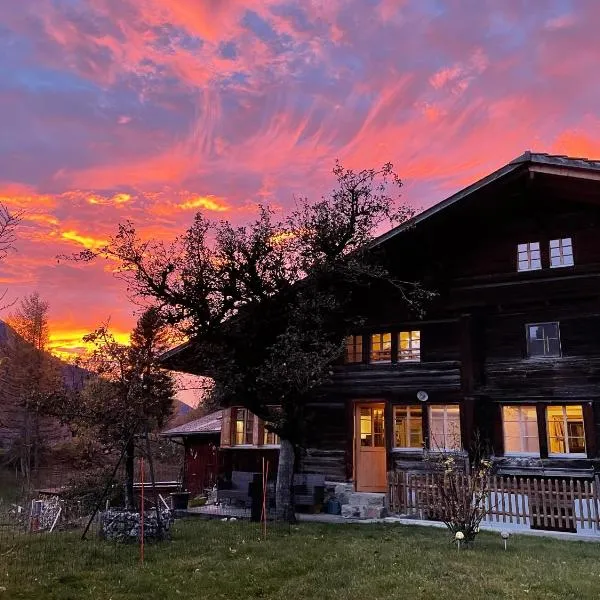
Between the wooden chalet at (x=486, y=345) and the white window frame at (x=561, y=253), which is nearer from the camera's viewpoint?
the wooden chalet at (x=486, y=345)

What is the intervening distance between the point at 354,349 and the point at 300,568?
38.4 feet

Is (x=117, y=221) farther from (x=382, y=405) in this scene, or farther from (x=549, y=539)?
(x=549, y=539)

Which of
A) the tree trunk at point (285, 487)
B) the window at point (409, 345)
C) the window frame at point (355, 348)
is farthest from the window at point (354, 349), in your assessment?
the tree trunk at point (285, 487)

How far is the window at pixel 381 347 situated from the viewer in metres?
19.9

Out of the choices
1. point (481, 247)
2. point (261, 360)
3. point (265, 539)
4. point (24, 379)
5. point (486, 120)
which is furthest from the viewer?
point (24, 379)

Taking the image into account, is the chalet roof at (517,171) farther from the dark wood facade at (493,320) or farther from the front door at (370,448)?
the front door at (370,448)

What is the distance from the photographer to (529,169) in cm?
1720

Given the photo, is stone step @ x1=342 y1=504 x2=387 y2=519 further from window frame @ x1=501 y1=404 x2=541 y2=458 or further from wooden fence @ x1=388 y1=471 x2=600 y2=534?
window frame @ x1=501 y1=404 x2=541 y2=458

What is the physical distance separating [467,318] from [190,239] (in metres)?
9.17

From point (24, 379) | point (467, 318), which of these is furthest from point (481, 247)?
point (24, 379)

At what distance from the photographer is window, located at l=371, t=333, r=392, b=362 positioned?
1994 centimetres

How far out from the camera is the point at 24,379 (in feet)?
139

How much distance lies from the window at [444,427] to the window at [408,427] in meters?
0.39

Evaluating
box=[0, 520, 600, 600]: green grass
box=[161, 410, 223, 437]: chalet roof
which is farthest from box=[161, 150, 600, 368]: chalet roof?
box=[161, 410, 223, 437]: chalet roof
